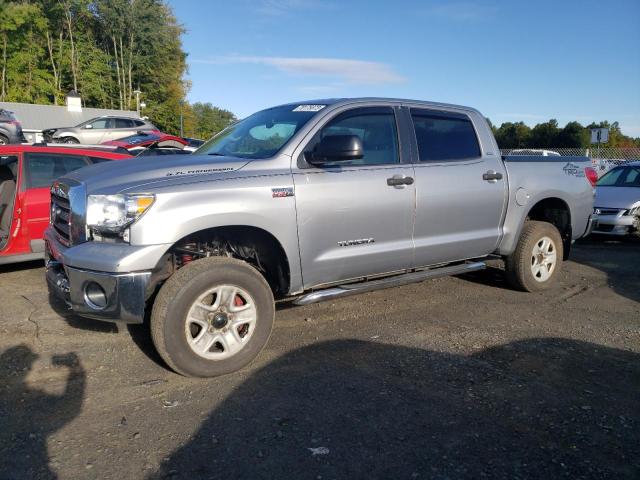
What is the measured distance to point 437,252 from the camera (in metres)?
4.80

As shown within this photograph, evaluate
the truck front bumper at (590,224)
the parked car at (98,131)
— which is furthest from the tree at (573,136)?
the truck front bumper at (590,224)

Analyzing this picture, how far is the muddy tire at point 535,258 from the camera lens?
5.53 metres

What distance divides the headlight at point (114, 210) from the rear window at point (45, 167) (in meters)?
3.07

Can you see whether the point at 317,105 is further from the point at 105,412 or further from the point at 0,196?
the point at 0,196

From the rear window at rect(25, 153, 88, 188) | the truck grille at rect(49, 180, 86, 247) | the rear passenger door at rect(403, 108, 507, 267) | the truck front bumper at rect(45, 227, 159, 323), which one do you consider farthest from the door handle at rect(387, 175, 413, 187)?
the rear window at rect(25, 153, 88, 188)

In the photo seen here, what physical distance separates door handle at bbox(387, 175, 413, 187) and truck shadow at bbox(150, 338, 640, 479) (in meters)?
1.37

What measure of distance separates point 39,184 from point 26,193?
21 centimetres

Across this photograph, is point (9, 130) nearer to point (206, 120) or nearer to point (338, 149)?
point (338, 149)

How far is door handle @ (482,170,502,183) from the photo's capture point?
16.6ft

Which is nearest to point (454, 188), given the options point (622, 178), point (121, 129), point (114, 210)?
point (114, 210)

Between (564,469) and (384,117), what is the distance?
3110 millimetres

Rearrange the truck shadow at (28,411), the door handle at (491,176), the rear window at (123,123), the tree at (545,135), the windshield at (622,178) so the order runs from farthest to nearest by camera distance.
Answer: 1. the tree at (545,135)
2. the rear window at (123,123)
3. the windshield at (622,178)
4. the door handle at (491,176)
5. the truck shadow at (28,411)

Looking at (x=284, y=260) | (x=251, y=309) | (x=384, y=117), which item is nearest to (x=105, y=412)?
(x=251, y=309)

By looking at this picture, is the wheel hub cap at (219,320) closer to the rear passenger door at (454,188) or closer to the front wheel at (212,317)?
the front wheel at (212,317)
